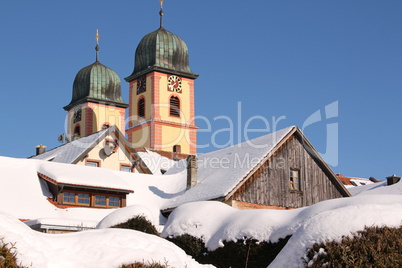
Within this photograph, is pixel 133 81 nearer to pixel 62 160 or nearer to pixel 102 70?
pixel 102 70

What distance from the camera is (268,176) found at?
105 feet

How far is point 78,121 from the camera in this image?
80.8m

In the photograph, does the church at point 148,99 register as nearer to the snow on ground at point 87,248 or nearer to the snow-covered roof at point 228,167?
the snow-covered roof at point 228,167

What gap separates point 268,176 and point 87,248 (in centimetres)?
2249

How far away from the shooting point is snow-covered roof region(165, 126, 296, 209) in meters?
30.2

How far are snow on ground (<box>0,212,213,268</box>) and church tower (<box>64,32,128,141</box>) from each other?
68.7 meters

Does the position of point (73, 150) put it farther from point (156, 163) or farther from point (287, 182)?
point (287, 182)

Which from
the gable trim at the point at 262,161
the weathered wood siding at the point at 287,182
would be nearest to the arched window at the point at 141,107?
the weathered wood siding at the point at 287,182

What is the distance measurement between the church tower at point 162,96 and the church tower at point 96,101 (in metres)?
2.52

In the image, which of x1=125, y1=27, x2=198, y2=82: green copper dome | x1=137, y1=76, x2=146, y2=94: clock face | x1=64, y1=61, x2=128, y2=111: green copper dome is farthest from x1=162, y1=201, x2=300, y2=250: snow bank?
x1=64, y1=61, x2=128, y2=111: green copper dome

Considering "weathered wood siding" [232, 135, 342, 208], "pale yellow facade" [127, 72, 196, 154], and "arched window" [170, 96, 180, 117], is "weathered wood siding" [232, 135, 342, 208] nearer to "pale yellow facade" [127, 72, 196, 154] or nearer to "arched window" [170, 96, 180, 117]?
"pale yellow facade" [127, 72, 196, 154]

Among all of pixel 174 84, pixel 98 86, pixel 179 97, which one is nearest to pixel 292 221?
pixel 179 97

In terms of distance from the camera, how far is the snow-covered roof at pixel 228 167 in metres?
30.2

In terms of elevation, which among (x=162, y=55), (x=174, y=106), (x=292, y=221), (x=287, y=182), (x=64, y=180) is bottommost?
(x=292, y=221)
